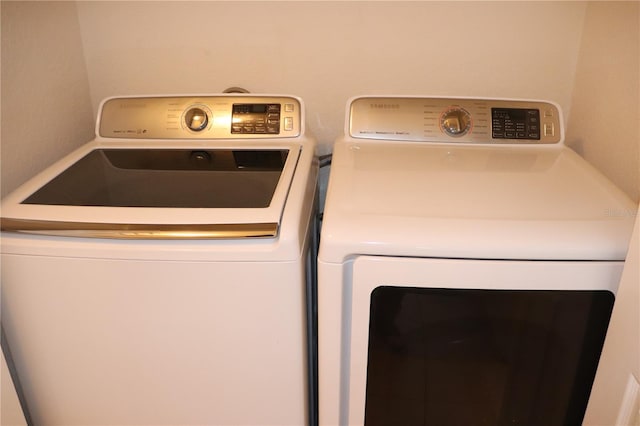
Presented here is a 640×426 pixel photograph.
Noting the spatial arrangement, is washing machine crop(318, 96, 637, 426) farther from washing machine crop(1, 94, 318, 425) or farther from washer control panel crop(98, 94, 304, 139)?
washer control panel crop(98, 94, 304, 139)

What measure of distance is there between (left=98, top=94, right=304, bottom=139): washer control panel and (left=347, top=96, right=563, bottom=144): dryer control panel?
0.20 m

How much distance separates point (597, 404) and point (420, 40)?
3.58 ft

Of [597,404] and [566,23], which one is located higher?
[566,23]

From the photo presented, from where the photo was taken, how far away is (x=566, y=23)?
147 cm

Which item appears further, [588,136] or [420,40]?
[420,40]

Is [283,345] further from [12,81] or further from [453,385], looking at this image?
[12,81]

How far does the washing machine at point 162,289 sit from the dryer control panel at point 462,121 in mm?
224

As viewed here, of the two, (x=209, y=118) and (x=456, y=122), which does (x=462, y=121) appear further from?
(x=209, y=118)

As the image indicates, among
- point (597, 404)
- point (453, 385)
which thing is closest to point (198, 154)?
point (453, 385)

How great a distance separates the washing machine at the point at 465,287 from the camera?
0.87 m

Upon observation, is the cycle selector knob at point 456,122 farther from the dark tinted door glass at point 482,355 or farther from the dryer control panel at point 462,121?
the dark tinted door glass at point 482,355

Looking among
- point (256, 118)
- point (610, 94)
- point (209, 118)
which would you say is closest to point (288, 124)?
point (256, 118)

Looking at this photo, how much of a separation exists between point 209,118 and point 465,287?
0.84 metres

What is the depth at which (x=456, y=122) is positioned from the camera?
133 cm
